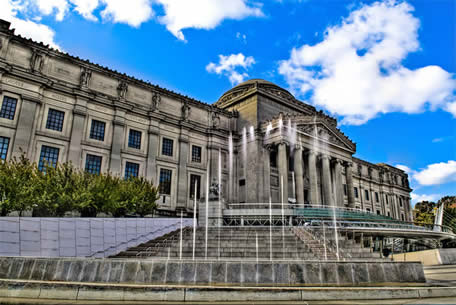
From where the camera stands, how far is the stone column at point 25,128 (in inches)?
1053

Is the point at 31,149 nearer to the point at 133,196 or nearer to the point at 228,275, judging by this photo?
the point at 133,196

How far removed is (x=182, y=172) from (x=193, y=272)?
2785 centimetres

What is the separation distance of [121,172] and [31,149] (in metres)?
8.35

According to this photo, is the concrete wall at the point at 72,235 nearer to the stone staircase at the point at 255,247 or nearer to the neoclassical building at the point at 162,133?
the stone staircase at the point at 255,247

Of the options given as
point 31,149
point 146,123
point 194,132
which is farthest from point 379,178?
point 31,149

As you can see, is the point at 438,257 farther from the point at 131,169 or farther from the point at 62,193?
the point at 131,169

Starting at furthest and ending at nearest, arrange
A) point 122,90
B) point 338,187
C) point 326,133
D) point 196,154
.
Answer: point 338,187
point 326,133
point 196,154
point 122,90

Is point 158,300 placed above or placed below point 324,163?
below

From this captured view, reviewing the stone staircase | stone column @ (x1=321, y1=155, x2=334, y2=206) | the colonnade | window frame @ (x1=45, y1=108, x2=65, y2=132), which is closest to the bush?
the stone staircase

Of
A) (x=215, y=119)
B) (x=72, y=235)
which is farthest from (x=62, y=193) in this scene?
(x=215, y=119)

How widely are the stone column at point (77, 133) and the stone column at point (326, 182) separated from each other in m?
28.6

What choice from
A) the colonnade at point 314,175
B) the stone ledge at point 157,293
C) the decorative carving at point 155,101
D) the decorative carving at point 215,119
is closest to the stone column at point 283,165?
the colonnade at point 314,175

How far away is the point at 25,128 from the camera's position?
89.9ft

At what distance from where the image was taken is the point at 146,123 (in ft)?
118
